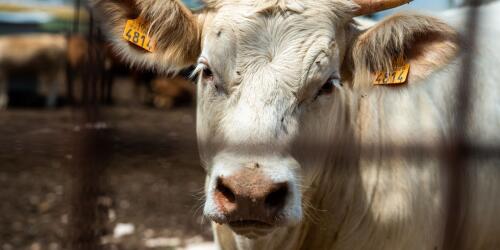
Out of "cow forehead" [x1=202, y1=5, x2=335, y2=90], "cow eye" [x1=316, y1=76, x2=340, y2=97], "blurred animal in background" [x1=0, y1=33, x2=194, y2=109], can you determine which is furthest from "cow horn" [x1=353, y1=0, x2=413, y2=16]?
"blurred animal in background" [x1=0, y1=33, x2=194, y2=109]

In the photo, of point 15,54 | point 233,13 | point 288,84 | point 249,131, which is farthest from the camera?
point 15,54

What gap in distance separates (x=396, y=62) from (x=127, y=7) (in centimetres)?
106

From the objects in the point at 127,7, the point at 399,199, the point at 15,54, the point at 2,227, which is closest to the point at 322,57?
the point at 399,199

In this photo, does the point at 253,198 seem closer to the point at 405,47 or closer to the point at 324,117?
the point at 324,117

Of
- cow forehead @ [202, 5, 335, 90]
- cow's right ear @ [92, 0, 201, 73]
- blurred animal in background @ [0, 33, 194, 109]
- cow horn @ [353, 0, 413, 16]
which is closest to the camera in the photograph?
cow forehead @ [202, 5, 335, 90]

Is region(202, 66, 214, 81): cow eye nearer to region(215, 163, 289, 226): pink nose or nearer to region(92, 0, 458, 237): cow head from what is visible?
region(92, 0, 458, 237): cow head

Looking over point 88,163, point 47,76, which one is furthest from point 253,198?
point 47,76

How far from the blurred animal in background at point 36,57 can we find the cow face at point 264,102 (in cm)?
1298

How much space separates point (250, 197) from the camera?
7.25 ft

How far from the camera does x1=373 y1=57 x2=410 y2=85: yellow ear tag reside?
2.87 metres

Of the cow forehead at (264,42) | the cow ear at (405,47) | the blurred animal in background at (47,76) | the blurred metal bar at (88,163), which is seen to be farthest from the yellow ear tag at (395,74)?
the blurred animal in background at (47,76)

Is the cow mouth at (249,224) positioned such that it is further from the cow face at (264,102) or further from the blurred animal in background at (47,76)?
Answer: the blurred animal in background at (47,76)

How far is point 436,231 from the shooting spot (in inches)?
116

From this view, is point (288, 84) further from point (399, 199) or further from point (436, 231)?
point (436, 231)
